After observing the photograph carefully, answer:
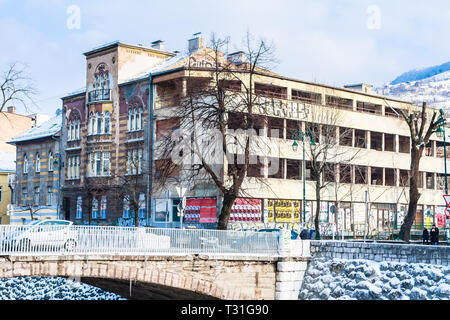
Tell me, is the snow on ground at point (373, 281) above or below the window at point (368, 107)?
below

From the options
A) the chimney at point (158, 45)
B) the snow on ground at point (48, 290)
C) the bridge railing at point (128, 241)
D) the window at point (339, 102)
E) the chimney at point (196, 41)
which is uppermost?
the chimney at point (158, 45)

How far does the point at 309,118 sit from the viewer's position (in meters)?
53.6

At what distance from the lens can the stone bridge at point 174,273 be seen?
21062 millimetres

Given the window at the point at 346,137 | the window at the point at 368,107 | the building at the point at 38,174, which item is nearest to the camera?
the window at the point at 346,137

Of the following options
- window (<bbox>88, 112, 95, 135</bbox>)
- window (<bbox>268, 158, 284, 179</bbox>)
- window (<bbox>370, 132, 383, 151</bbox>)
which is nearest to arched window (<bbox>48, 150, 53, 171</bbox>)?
window (<bbox>88, 112, 95, 135</bbox>)

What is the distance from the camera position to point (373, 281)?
2697 cm

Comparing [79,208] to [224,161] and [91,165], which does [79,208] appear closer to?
[91,165]

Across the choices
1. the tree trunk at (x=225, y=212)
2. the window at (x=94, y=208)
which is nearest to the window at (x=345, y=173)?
the window at (x=94, y=208)

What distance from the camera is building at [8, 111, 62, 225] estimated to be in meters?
64.1

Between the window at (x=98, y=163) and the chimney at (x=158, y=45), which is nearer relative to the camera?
the window at (x=98, y=163)

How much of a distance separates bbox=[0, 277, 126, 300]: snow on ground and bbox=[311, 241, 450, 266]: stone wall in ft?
39.3

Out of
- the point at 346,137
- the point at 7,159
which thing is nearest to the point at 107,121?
the point at 346,137

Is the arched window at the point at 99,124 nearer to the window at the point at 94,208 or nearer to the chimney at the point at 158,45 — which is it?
the window at the point at 94,208

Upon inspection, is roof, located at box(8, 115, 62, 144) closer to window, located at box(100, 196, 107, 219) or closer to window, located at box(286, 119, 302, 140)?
window, located at box(100, 196, 107, 219)
